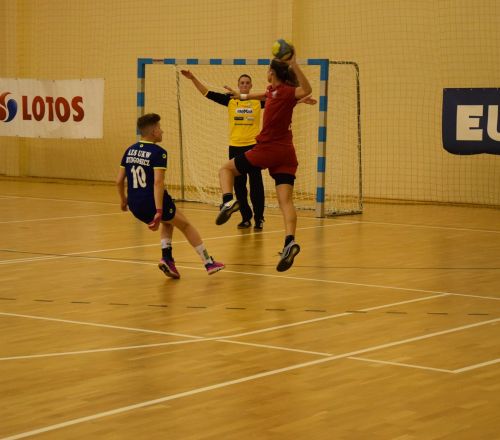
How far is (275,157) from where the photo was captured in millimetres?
9562

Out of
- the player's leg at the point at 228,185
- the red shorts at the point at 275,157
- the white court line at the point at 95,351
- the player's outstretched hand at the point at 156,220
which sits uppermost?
the red shorts at the point at 275,157

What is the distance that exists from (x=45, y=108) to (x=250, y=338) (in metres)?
14.2

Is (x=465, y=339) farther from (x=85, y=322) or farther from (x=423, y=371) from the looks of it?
(x=85, y=322)

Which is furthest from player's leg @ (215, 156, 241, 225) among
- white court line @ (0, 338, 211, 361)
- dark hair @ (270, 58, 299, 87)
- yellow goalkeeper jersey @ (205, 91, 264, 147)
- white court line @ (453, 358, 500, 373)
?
yellow goalkeeper jersey @ (205, 91, 264, 147)

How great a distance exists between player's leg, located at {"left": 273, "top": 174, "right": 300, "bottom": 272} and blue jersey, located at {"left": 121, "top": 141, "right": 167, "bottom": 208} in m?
1.06

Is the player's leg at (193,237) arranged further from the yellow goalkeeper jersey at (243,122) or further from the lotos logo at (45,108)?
the lotos logo at (45,108)

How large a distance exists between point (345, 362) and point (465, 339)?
115 cm

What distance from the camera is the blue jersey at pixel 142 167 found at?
9477 millimetres

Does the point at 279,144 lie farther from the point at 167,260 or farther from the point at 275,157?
the point at 167,260

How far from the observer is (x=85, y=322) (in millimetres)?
7758

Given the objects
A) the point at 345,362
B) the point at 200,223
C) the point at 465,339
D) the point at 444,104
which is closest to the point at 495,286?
the point at 465,339

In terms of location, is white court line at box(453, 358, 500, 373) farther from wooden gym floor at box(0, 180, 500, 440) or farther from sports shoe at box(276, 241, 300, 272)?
sports shoe at box(276, 241, 300, 272)

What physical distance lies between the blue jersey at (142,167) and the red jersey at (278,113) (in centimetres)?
96

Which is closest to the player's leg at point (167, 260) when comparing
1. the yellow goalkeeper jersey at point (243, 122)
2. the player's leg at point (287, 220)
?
the player's leg at point (287, 220)
